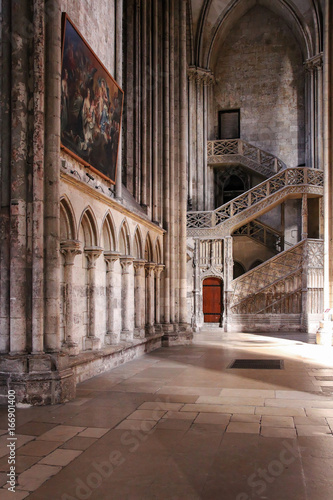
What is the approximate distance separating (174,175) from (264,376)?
7.99 metres

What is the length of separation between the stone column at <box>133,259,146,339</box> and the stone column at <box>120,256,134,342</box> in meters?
0.54

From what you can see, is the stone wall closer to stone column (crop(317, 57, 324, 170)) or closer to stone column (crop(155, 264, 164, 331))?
stone column (crop(317, 57, 324, 170))

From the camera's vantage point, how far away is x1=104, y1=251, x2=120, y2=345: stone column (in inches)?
406

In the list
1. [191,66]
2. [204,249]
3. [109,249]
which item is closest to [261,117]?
[191,66]

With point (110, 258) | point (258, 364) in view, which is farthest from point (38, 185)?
point (258, 364)

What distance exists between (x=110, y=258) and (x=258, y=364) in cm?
358

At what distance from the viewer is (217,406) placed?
21.4 feet

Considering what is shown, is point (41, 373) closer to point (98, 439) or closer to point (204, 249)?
point (98, 439)

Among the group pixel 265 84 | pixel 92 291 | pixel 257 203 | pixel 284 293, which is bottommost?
pixel 284 293

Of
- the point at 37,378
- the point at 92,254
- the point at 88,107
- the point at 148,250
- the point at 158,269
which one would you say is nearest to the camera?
the point at 37,378

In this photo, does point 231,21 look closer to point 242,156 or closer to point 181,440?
point 242,156

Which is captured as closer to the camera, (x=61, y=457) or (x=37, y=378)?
(x=61, y=457)

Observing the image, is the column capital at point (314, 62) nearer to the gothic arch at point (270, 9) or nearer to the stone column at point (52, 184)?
the gothic arch at point (270, 9)

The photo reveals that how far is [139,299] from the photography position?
12.5 metres
